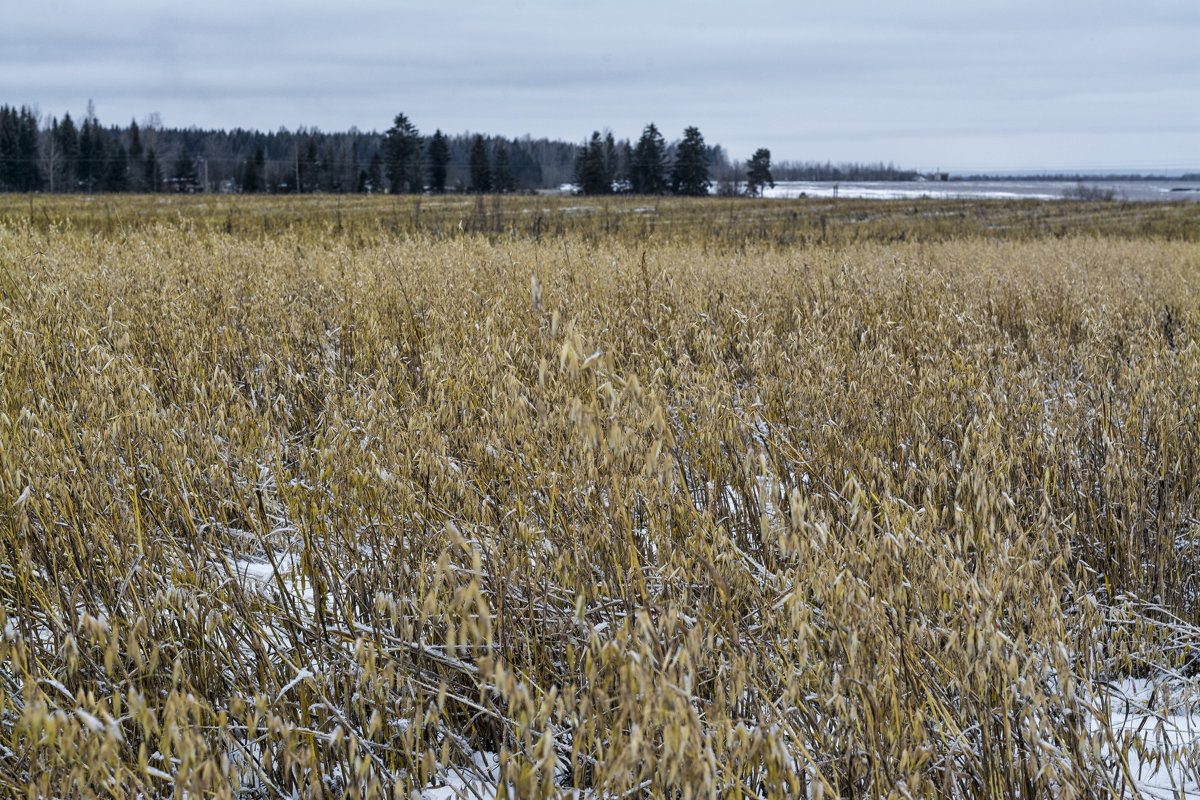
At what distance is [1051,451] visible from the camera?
2619 mm

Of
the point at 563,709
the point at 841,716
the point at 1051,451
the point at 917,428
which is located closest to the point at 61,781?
the point at 563,709

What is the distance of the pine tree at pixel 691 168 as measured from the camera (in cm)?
6844

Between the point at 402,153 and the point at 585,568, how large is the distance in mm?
73895

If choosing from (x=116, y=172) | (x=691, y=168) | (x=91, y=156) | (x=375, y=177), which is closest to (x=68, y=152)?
(x=91, y=156)

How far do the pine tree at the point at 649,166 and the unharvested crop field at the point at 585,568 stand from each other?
2638 inches

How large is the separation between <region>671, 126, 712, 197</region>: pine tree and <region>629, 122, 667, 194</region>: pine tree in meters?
1.37

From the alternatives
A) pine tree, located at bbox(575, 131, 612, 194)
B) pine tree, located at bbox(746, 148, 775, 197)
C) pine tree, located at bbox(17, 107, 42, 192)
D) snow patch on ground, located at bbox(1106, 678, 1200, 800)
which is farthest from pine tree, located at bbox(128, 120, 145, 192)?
snow patch on ground, located at bbox(1106, 678, 1200, 800)

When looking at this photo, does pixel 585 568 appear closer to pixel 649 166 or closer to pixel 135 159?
pixel 649 166

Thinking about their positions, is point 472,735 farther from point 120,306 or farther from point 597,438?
point 120,306

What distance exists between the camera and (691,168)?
68188 mm

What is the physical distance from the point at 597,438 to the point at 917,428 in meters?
1.81

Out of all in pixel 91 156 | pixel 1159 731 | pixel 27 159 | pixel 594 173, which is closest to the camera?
pixel 1159 731

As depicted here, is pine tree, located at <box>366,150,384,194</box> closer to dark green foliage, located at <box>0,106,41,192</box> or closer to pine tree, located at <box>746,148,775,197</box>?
dark green foliage, located at <box>0,106,41,192</box>

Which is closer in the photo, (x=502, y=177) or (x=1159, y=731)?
(x=1159, y=731)
